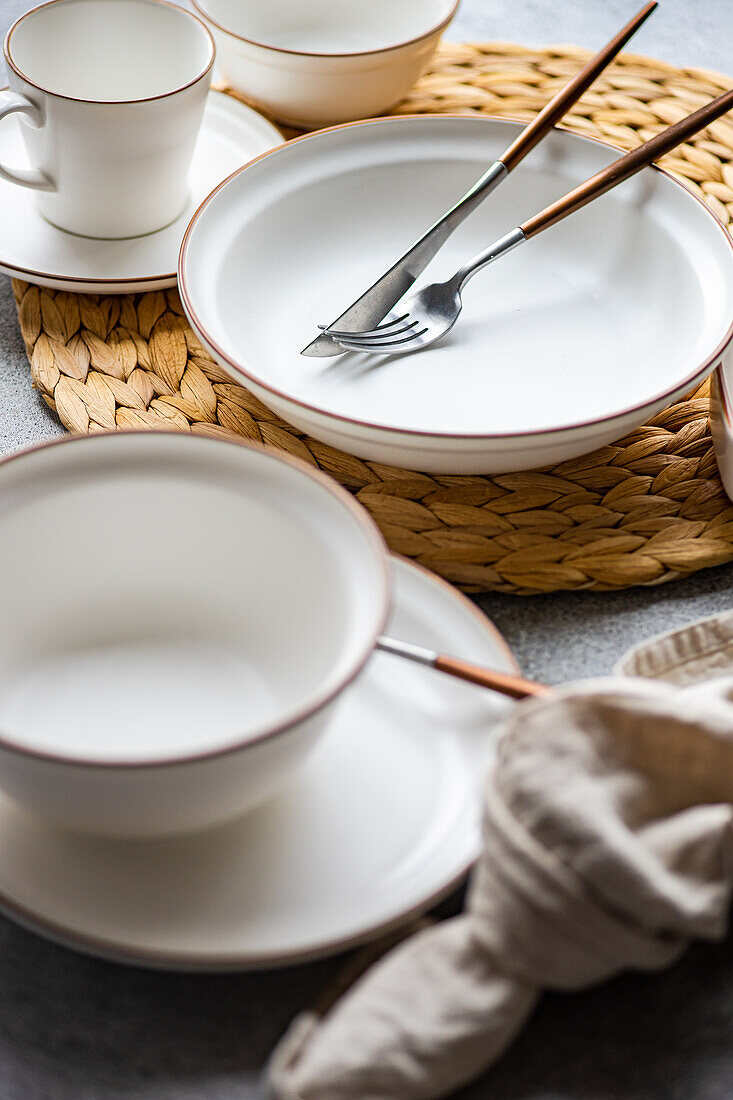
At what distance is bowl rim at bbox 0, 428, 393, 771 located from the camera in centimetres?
34

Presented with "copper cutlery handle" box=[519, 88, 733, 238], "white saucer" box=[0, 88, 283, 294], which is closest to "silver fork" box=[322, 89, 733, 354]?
"copper cutlery handle" box=[519, 88, 733, 238]

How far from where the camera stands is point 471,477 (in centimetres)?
60

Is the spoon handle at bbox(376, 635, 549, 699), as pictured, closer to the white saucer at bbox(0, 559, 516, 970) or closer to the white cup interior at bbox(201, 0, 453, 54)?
the white saucer at bbox(0, 559, 516, 970)

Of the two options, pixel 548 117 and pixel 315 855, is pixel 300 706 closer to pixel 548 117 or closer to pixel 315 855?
pixel 315 855

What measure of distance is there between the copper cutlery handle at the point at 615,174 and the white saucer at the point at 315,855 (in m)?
0.33

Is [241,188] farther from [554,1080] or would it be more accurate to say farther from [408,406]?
[554,1080]

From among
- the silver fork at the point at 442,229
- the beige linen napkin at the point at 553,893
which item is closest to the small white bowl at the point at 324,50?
the silver fork at the point at 442,229

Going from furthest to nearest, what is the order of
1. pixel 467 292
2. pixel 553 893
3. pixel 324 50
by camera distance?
1. pixel 324 50
2. pixel 467 292
3. pixel 553 893

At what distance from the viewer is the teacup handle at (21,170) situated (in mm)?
672

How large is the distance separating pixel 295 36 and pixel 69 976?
2.40ft

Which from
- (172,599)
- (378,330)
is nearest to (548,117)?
(378,330)

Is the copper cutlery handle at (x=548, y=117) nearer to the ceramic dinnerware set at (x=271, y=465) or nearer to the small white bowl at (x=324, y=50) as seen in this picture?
the ceramic dinnerware set at (x=271, y=465)

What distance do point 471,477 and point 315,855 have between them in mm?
256

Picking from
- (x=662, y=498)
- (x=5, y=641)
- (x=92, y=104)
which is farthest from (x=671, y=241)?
(x=5, y=641)
